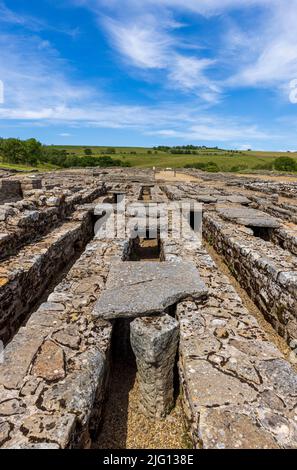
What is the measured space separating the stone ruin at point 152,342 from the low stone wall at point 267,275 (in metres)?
0.02

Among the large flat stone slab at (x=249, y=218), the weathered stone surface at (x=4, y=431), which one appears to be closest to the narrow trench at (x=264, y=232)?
the large flat stone slab at (x=249, y=218)

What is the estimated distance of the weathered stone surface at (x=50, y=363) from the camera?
2.42m

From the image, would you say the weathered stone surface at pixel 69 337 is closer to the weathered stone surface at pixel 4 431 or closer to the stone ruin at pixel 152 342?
the stone ruin at pixel 152 342

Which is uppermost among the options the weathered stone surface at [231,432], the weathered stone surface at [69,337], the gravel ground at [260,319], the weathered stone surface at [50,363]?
the weathered stone surface at [69,337]

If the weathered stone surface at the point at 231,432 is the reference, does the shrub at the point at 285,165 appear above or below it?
above

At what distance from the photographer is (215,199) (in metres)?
11.8

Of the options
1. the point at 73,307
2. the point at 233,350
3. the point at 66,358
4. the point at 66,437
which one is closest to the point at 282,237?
the point at 233,350

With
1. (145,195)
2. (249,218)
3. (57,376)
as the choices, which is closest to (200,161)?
(145,195)

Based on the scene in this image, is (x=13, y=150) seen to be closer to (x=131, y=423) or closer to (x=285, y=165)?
(x=285, y=165)

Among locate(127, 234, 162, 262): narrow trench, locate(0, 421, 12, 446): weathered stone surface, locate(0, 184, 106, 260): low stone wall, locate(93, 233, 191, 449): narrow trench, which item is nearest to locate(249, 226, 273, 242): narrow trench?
locate(127, 234, 162, 262): narrow trench

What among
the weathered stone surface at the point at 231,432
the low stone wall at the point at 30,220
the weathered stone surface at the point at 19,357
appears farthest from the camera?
the low stone wall at the point at 30,220

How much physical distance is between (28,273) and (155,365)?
2.78 metres

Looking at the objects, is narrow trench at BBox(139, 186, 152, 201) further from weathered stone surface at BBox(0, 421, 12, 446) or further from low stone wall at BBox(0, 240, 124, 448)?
weathered stone surface at BBox(0, 421, 12, 446)
